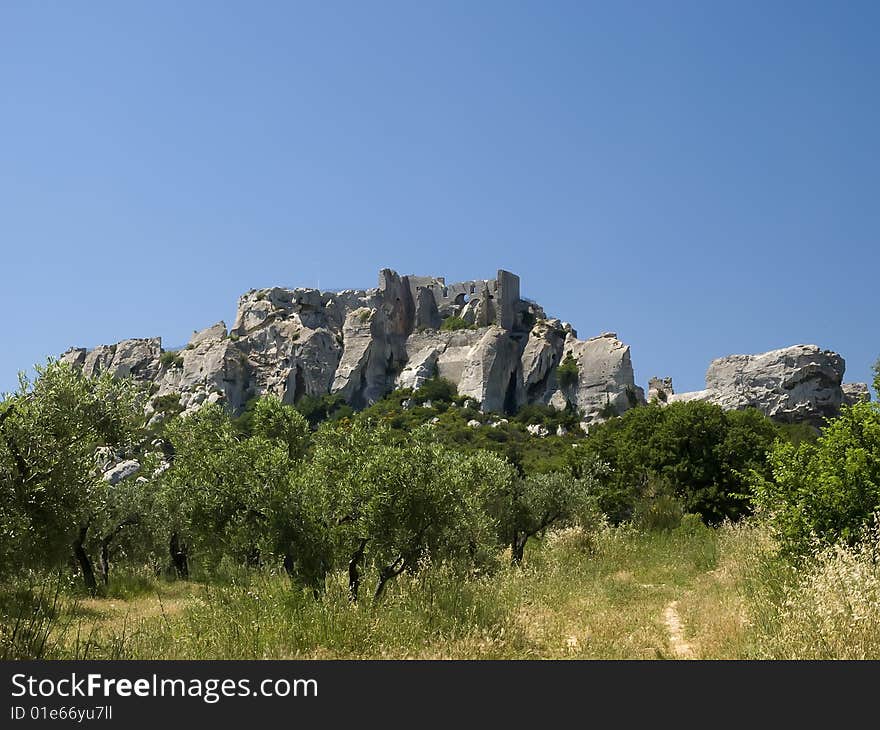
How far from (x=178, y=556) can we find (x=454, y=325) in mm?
99237

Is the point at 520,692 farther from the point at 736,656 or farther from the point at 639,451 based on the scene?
the point at 639,451

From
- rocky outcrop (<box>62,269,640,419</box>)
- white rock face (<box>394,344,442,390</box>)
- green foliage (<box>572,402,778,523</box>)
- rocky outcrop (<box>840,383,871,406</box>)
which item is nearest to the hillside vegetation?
green foliage (<box>572,402,778,523</box>)

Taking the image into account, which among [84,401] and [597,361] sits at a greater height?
[597,361]

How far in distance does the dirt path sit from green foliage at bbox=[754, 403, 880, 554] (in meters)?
2.33

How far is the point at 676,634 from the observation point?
36.6 feet

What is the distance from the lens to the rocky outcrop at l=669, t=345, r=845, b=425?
75.1m

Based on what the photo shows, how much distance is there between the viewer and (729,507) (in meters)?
34.6

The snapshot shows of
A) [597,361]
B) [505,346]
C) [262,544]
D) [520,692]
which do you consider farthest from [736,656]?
[505,346]

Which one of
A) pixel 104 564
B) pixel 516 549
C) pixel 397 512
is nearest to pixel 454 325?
pixel 516 549

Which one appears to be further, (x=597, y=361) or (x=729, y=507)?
(x=597, y=361)

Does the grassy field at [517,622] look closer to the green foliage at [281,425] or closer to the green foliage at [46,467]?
the green foliage at [46,467]

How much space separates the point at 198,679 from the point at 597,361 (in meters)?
98.4

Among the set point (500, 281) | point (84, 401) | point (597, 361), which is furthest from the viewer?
point (500, 281)

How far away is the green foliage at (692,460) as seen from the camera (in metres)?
34.9
